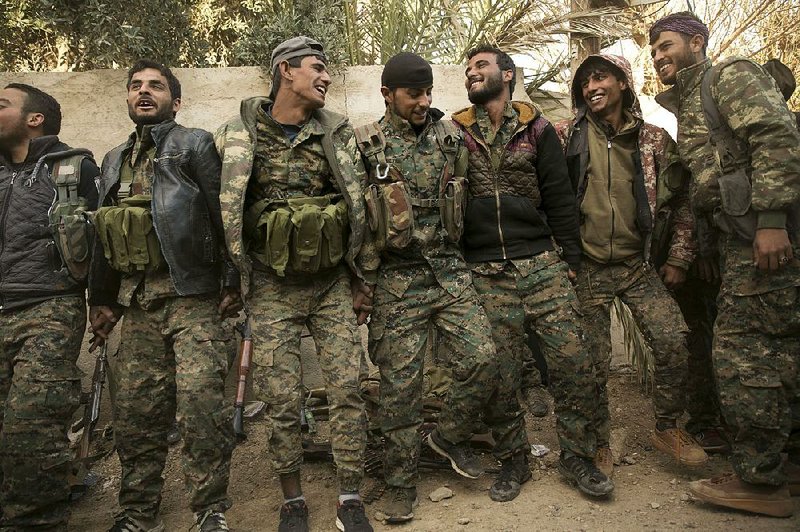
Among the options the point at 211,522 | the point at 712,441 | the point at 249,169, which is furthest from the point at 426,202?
the point at 712,441

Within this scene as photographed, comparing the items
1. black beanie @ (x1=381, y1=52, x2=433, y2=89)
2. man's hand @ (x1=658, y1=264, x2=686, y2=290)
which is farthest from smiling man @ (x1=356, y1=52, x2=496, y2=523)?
man's hand @ (x1=658, y1=264, x2=686, y2=290)

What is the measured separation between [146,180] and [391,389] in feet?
5.59

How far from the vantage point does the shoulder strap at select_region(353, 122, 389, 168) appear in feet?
11.7

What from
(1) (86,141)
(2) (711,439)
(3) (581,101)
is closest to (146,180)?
(1) (86,141)

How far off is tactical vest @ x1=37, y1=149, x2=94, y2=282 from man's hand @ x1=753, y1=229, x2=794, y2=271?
3.44 m

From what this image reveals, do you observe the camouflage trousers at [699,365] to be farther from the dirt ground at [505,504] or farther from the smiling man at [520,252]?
the smiling man at [520,252]

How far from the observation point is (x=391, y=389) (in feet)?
11.6

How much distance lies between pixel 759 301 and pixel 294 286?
7.69ft

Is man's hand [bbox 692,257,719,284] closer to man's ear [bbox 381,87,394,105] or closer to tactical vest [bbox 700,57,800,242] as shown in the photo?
tactical vest [bbox 700,57,800,242]

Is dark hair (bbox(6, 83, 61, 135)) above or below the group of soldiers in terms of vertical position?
above

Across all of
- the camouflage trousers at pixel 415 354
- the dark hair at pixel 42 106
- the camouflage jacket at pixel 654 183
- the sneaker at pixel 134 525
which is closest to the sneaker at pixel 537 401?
the camouflage trousers at pixel 415 354

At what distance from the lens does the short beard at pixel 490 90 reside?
383 centimetres

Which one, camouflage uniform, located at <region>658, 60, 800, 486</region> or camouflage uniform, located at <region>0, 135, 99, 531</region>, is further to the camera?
camouflage uniform, located at <region>0, 135, 99, 531</region>

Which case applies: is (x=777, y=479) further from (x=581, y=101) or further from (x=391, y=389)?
(x=581, y=101)
